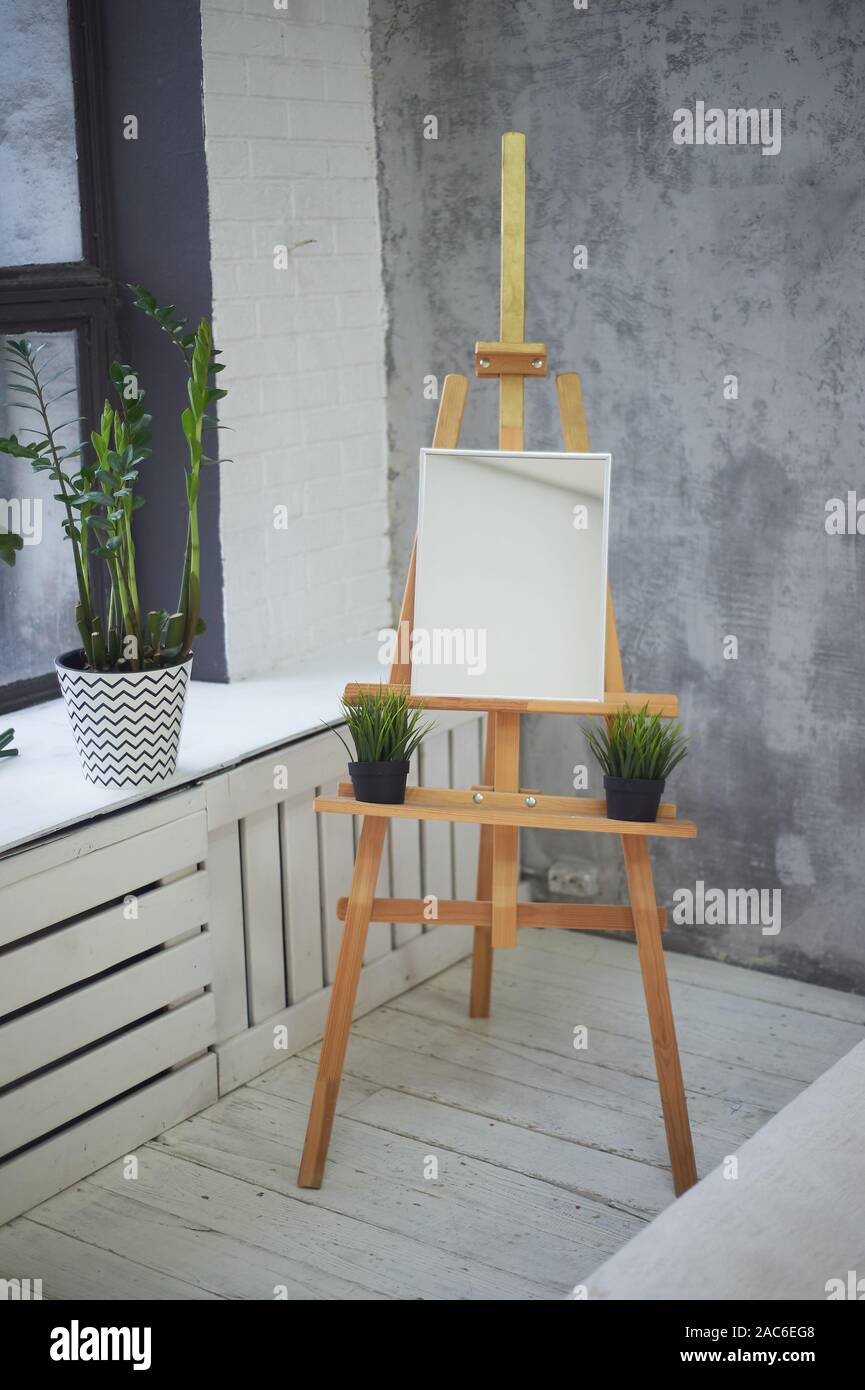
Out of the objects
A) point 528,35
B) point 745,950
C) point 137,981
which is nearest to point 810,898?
point 745,950

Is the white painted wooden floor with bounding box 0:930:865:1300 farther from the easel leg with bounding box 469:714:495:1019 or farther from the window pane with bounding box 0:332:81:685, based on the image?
the window pane with bounding box 0:332:81:685

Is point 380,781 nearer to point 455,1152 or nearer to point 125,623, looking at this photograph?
point 125,623

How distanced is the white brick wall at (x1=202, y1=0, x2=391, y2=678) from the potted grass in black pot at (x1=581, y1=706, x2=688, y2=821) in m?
1.09

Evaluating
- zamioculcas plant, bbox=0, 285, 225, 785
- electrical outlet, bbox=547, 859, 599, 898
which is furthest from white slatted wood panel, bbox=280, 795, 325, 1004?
electrical outlet, bbox=547, 859, 599, 898

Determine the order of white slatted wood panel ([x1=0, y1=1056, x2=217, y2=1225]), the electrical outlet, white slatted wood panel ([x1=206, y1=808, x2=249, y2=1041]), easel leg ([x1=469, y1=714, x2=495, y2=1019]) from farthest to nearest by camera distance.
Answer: the electrical outlet
easel leg ([x1=469, y1=714, x2=495, y2=1019])
white slatted wood panel ([x1=206, y1=808, x2=249, y2=1041])
white slatted wood panel ([x1=0, y1=1056, x2=217, y2=1225])

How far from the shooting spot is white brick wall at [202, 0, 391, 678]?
2.97 meters

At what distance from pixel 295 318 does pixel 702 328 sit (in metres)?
0.86

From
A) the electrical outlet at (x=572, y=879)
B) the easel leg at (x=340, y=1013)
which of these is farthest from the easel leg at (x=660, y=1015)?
the electrical outlet at (x=572, y=879)

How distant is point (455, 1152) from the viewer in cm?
253

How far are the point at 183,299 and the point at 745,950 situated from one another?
6.03ft

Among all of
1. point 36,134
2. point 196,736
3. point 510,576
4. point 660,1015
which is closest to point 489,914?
point 660,1015

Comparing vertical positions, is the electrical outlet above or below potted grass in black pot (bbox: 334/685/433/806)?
below
